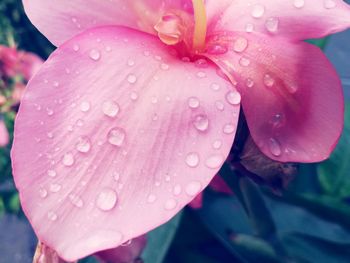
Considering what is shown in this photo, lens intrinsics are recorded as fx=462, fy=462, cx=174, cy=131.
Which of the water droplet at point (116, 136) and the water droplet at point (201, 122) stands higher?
the water droplet at point (201, 122)

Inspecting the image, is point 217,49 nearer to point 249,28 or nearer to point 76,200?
point 249,28

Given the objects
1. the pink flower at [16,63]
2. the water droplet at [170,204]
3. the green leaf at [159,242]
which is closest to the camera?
the water droplet at [170,204]

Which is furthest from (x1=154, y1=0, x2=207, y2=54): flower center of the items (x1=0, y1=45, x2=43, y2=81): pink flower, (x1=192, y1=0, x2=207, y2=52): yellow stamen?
(x1=0, y1=45, x2=43, y2=81): pink flower

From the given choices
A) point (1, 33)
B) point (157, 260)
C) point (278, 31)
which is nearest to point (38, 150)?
point (278, 31)

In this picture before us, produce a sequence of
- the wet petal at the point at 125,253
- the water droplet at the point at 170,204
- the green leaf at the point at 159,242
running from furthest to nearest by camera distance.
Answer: the green leaf at the point at 159,242, the wet petal at the point at 125,253, the water droplet at the point at 170,204

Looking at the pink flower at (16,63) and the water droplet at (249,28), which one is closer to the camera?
the water droplet at (249,28)

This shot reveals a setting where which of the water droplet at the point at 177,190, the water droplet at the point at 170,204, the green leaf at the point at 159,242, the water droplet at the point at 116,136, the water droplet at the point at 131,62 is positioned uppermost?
the water droplet at the point at 131,62

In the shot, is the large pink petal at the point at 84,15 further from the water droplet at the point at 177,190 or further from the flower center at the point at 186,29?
the water droplet at the point at 177,190

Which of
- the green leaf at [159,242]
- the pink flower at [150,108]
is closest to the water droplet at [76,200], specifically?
the pink flower at [150,108]
